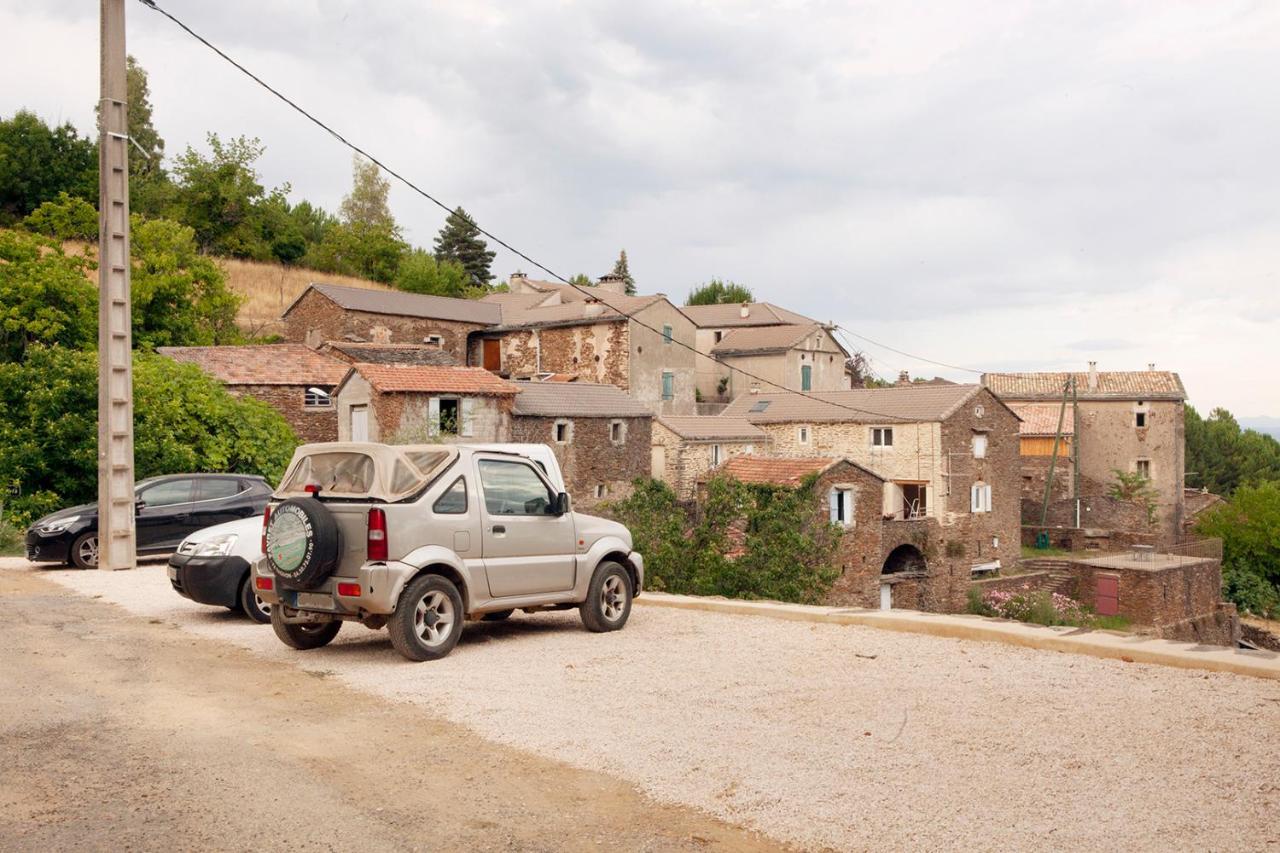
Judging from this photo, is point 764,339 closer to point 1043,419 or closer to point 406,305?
point 1043,419

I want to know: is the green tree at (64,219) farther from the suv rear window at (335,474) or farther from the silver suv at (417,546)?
the silver suv at (417,546)

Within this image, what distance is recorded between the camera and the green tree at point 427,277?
74875 millimetres

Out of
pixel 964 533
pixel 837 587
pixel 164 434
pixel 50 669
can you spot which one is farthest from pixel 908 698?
pixel 964 533

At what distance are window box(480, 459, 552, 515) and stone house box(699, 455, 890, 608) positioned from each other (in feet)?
82.9

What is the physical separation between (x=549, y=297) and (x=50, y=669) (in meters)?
56.2

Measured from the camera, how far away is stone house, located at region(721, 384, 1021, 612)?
45.4 metres

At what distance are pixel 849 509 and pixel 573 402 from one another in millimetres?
13139

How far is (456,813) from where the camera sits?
5055 millimetres

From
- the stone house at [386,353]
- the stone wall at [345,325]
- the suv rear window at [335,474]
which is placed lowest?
the suv rear window at [335,474]

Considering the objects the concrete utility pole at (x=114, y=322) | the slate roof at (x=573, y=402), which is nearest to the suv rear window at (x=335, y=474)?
the concrete utility pole at (x=114, y=322)

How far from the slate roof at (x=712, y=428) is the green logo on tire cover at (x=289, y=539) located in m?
38.2

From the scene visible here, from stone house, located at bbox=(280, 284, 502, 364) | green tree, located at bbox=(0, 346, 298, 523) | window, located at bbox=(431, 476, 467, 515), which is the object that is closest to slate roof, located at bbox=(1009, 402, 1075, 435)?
stone house, located at bbox=(280, 284, 502, 364)

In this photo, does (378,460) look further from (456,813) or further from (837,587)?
(837,587)

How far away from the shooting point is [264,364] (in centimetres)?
4100
